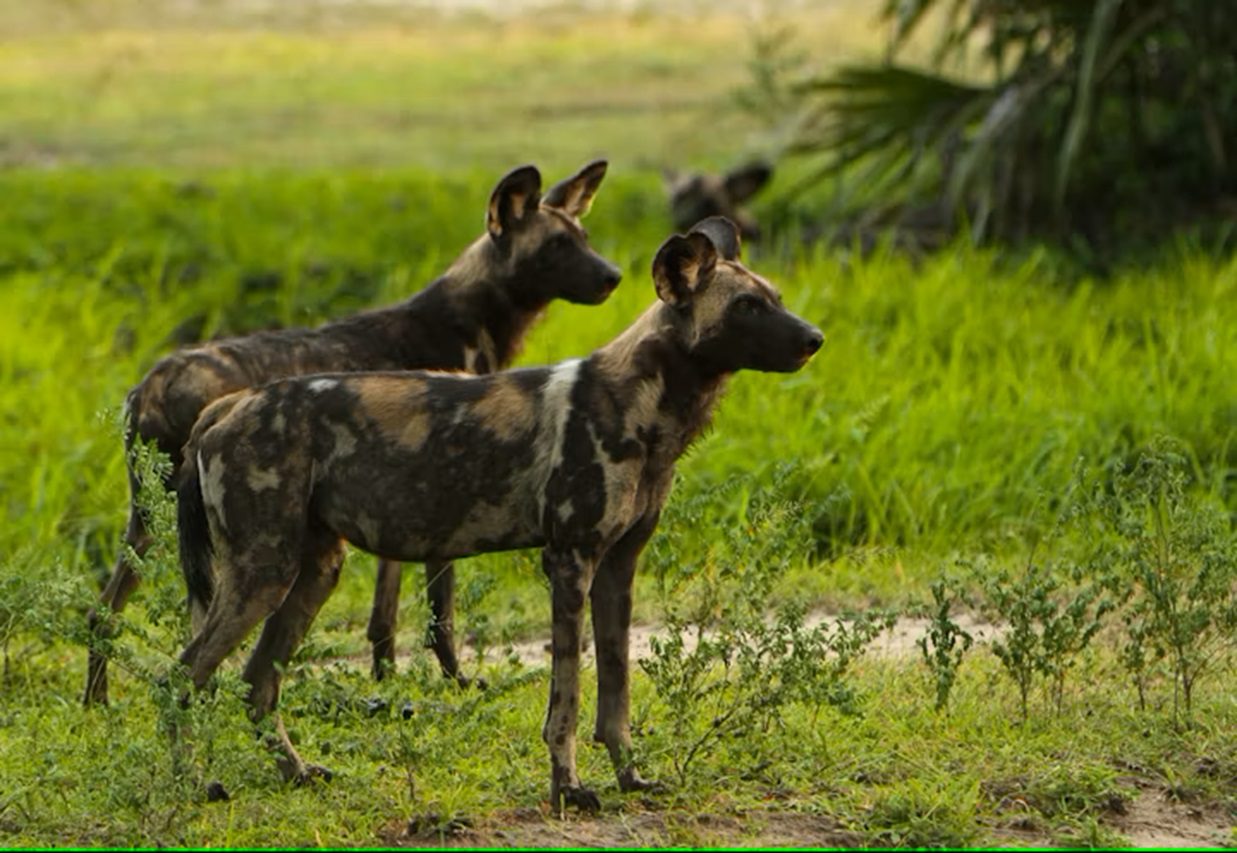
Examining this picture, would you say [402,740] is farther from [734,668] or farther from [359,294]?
[359,294]

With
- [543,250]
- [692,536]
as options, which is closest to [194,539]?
[543,250]

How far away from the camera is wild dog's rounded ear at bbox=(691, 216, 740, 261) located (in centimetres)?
489

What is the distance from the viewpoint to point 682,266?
4.66 metres

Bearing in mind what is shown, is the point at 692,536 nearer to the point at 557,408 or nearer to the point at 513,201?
the point at 513,201

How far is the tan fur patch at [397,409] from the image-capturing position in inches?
187

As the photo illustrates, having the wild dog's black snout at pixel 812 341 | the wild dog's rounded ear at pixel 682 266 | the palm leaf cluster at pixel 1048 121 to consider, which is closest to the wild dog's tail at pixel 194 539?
the wild dog's rounded ear at pixel 682 266

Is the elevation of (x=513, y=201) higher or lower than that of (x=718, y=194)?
lower

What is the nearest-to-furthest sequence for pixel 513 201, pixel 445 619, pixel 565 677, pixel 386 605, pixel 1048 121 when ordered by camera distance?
pixel 565 677 → pixel 445 619 → pixel 386 605 → pixel 513 201 → pixel 1048 121

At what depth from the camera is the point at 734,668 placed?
19.5 ft

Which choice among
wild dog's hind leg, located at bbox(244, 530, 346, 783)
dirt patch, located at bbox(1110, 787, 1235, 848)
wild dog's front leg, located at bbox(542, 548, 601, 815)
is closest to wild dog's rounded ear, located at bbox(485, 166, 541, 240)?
wild dog's hind leg, located at bbox(244, 530, 346, 783)

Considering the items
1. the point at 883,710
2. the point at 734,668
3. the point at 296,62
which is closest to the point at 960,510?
the point at 734,668

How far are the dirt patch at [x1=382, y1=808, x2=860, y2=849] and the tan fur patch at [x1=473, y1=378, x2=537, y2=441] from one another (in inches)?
33.3

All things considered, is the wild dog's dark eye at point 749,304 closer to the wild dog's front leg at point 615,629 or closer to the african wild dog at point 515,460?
the african wild dog at point 515,460

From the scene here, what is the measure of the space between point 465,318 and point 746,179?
5334 millimetres
